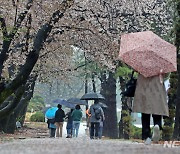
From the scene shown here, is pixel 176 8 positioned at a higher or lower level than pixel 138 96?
higher

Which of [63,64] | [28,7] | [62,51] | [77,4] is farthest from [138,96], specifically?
[63,64]

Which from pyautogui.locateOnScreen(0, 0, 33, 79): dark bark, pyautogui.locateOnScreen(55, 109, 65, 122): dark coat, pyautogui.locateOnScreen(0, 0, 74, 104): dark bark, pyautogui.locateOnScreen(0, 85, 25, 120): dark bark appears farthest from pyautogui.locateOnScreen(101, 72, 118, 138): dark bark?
pyautogui.locateOnScreen(0, 0, 74, 104): dark bark

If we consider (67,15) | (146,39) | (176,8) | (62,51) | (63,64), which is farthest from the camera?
(63,64)

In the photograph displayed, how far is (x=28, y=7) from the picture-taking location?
16781 millimetres

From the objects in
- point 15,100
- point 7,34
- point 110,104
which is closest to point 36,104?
point 110,104

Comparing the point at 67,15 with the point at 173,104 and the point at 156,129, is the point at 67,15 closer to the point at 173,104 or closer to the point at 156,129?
the point at 173,104

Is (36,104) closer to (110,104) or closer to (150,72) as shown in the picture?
(110,104)

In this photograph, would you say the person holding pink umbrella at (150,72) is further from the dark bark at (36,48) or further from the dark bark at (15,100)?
the dark bark at (15,100)

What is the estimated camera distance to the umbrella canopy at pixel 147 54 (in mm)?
12227

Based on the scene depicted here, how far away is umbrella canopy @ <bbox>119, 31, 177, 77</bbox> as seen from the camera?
40.1 ft

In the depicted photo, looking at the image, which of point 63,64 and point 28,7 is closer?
point 28,7

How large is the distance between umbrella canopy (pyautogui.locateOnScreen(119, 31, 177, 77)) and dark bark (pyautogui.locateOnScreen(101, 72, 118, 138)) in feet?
63.7

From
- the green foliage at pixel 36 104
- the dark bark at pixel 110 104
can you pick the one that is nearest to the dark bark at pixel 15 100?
the dark bark at pixel 110 104

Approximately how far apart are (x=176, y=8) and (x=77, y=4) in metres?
5.04
